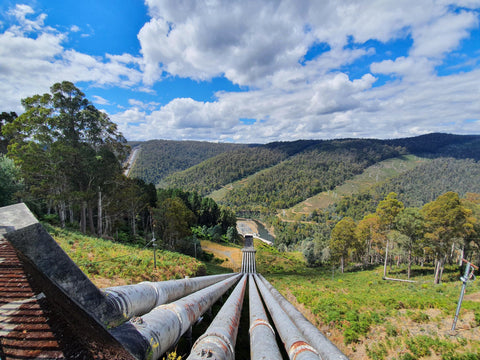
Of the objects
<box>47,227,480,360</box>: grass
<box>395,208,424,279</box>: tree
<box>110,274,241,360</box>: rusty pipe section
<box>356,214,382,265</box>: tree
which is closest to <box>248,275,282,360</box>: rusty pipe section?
<box>110,274,241,360</box>: rusty pipe section

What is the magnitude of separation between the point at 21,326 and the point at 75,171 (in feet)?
80.4

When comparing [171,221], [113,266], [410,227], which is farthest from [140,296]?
[410,227]

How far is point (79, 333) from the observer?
2.33 metres

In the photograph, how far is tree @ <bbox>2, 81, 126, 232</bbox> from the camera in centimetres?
1953

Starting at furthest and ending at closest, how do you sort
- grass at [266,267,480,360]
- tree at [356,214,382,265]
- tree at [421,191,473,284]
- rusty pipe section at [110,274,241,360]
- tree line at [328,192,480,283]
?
tree at [356,214,382,265], tree line at [328,192,480,283], tree at [421,191,473,284], grass at [266,267,480,360], rusty pipe section at [110,274,241,360]

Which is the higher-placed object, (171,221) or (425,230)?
(425,230)

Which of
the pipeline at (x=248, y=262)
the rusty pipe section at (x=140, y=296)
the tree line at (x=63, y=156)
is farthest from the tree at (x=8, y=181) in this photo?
the pipeline at (x=248, y=262)

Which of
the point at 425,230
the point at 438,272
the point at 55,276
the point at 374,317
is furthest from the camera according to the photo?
the point at 438,272

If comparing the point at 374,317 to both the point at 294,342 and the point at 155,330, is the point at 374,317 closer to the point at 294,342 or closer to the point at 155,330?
the point at 294,342

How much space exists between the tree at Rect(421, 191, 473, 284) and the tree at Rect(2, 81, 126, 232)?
117 feet

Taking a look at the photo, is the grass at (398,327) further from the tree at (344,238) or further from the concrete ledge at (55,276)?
Result: the tree at (344,238)

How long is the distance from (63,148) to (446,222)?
38.7 m

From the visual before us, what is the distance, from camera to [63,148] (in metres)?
Answer: 19.4

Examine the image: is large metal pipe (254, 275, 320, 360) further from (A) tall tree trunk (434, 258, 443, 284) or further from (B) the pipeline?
(B) the pipeline
